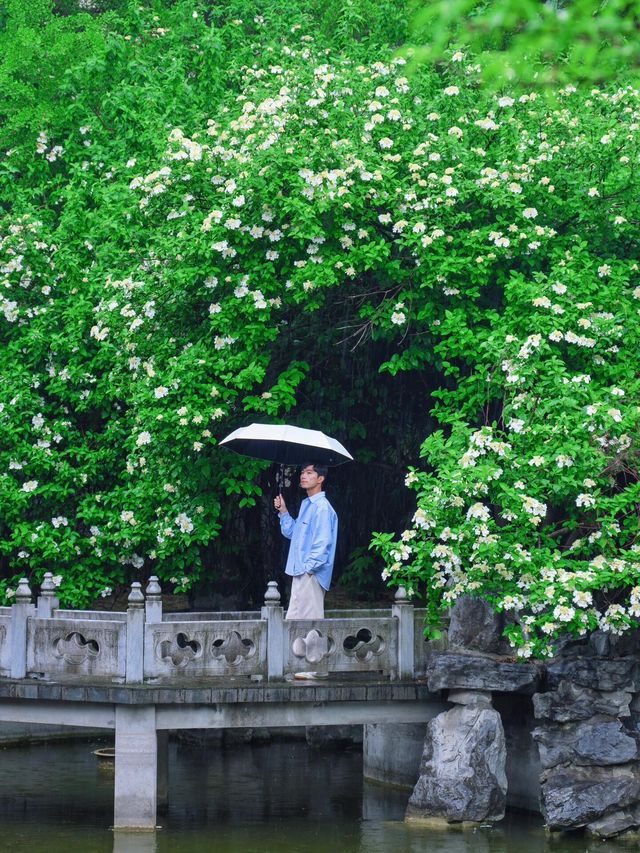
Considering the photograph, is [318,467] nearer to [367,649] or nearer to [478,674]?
[367,649]

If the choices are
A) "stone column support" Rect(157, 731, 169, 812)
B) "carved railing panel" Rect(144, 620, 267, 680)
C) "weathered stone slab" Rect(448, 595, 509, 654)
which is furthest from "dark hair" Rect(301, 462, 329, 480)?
"stone column support" Rect(157, 731, 169, 812)

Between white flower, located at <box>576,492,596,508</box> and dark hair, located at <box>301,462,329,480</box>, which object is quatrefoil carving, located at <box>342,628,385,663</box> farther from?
white flower, located at <box>576,492,596,508</box>

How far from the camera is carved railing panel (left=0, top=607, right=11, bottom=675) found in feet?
43.8

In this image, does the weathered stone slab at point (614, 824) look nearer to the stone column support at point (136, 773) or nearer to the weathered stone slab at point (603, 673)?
the weathered stone slab at point (603, 673)

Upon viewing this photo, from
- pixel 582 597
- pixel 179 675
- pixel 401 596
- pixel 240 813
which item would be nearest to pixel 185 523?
pixel 179 675

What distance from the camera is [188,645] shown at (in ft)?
42.7

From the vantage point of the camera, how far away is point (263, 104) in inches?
605

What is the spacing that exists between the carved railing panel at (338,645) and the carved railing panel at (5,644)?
2.56 meters

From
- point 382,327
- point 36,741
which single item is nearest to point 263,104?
point 382,327

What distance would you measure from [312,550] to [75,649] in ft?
7.56

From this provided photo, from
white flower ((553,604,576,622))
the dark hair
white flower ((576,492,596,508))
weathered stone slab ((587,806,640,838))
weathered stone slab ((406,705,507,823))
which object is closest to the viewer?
white flower ((553,604,576,622))

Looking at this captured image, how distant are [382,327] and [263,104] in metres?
2.67

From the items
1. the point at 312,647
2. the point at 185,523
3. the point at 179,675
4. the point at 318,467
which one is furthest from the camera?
the point at 185,523

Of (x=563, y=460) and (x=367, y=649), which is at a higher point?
(x=563, y=460)
